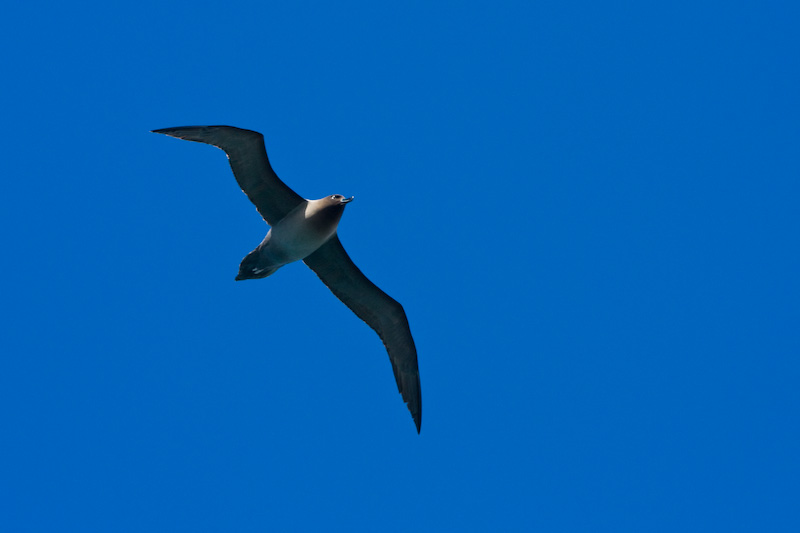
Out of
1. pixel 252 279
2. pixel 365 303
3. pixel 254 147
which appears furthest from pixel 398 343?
pixel 254 147

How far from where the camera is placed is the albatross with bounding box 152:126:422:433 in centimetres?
2211

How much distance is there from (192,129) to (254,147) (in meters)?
1.56

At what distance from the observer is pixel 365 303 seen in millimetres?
24656

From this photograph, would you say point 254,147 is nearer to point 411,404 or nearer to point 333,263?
point 333,263

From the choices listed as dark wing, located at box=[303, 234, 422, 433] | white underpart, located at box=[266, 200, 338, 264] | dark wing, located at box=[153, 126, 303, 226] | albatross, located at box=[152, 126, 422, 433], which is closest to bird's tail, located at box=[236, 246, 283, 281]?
albatross, located at box=[152, 126, 422, 433]

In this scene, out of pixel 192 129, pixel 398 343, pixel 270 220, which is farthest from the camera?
pixel 398 343

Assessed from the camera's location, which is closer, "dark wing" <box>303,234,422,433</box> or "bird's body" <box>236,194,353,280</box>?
"bird's body" <box>236,194,353,280</box>

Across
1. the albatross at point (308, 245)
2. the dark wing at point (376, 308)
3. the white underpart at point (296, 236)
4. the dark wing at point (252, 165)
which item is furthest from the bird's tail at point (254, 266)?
the dark wing at point (376, 308)

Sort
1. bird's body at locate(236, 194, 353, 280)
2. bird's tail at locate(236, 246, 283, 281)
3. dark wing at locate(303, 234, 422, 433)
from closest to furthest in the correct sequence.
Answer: bird's body at locate(236, 194, 353, 280) → bird's tail at locate(236, 246, 283, 281) → dark wing at locate(303, 234, 422, 433)

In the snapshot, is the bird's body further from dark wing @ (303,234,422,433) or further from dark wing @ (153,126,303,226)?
dark wing @ (303,234,422,433)

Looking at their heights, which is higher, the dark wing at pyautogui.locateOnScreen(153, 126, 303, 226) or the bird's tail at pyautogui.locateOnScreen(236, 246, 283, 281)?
the dark wing at pyautogui.locateOnScreen(153, 126, 303, 226)

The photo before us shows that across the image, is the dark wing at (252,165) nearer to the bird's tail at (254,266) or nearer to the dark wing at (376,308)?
the bird's tail at (254,266)

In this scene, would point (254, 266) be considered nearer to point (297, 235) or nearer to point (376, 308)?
point (297, 235)

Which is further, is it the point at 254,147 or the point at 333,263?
the point at 333,263
